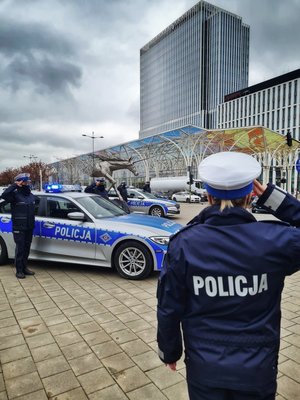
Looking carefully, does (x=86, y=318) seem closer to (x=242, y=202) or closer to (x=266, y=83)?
(x=242, y=202)

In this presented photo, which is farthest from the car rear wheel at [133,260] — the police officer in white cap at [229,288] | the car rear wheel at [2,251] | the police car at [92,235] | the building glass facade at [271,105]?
the building glass facade at [271,105]

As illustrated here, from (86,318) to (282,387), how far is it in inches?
92.0

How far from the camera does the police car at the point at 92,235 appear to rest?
5547 millimetres

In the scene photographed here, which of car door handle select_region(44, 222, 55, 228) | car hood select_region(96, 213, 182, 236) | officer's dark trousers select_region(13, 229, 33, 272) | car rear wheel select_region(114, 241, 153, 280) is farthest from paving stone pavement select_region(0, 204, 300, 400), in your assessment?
car door handle select_region(44, 222, 55, 228)

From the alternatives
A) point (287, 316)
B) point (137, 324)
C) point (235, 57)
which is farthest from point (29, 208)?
point (235, 57)

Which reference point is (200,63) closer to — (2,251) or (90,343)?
(2,251)

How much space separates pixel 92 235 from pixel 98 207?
0.84m

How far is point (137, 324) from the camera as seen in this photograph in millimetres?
3855

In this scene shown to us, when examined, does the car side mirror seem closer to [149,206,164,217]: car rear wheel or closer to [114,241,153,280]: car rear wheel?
[114,241,153,280]: car rear wheel

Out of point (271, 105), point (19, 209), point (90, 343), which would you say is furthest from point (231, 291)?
point (271, 105)

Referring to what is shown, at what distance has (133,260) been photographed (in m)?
5.59

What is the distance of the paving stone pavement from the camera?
2654 millimetres

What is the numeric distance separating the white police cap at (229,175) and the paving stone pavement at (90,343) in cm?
194

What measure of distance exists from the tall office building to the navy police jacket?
114m
